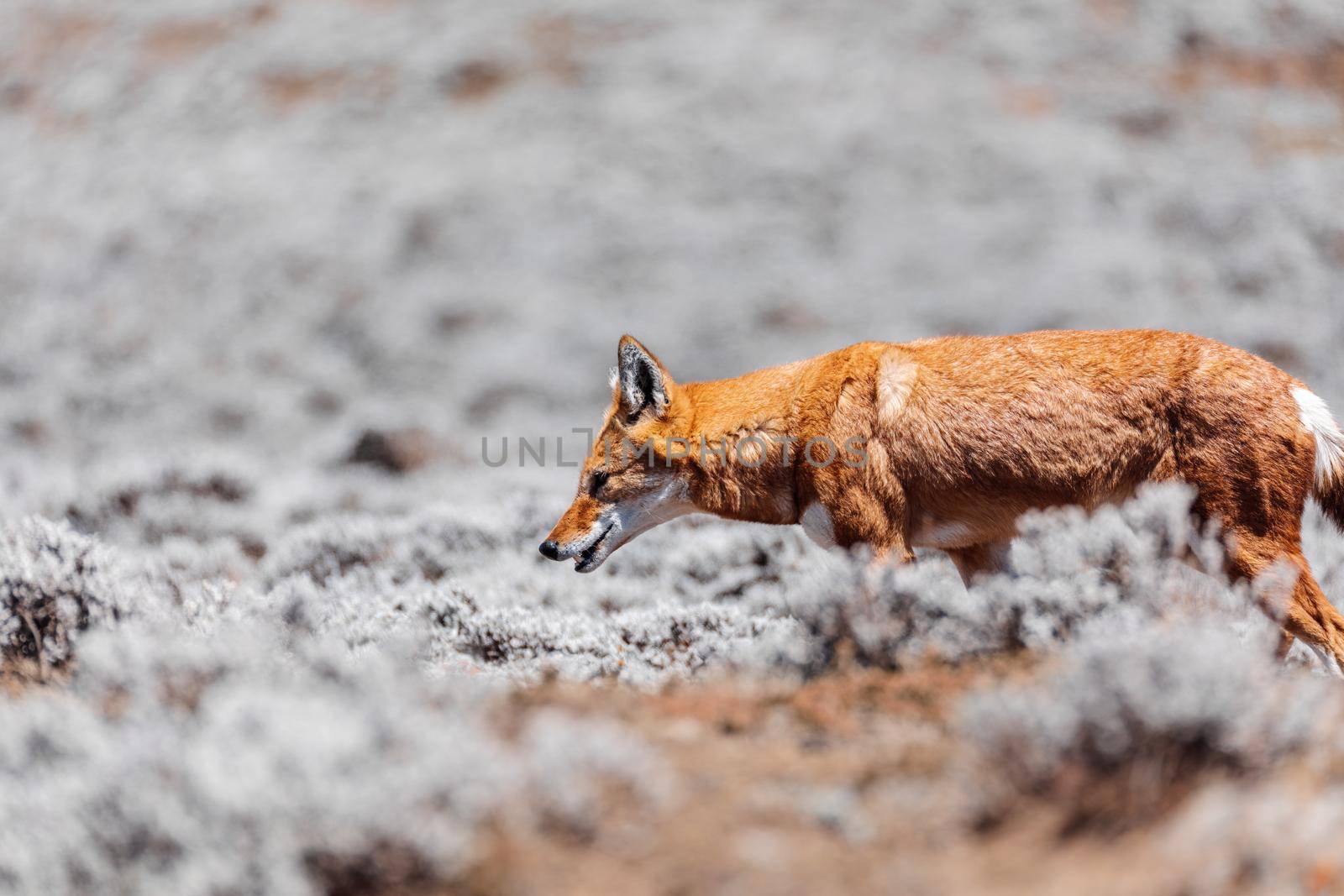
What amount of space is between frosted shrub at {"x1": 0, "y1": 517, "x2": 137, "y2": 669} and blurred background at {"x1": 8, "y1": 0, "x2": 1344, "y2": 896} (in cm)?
3

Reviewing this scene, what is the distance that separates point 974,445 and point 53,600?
5208 mm

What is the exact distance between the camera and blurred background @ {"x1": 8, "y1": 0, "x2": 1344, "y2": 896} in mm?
3076

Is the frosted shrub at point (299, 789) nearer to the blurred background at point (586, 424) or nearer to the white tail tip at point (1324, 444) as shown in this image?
the blurred background at point (586, 424)

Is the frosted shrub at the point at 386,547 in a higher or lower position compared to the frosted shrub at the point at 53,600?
lower

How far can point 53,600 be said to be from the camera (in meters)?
5.96

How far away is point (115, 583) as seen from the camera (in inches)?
243

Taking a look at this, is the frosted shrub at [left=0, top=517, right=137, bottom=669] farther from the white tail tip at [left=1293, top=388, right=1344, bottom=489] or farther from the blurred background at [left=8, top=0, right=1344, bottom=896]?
the white tail tip at [left=1293, top=388, right=1344, bottom=489]

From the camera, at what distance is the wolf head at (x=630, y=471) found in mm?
6578

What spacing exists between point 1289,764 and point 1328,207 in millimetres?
20073

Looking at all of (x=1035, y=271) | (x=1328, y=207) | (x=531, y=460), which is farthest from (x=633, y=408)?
(x=1328, y=207)

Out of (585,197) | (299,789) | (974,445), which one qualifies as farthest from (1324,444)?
(585,197)

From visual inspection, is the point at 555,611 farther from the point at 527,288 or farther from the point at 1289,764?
the point at 527,288

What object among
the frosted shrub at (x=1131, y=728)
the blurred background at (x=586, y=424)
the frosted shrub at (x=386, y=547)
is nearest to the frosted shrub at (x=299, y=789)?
the blurred background at (x=586, y=424)

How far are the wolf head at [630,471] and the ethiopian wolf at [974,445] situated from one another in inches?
0.4
